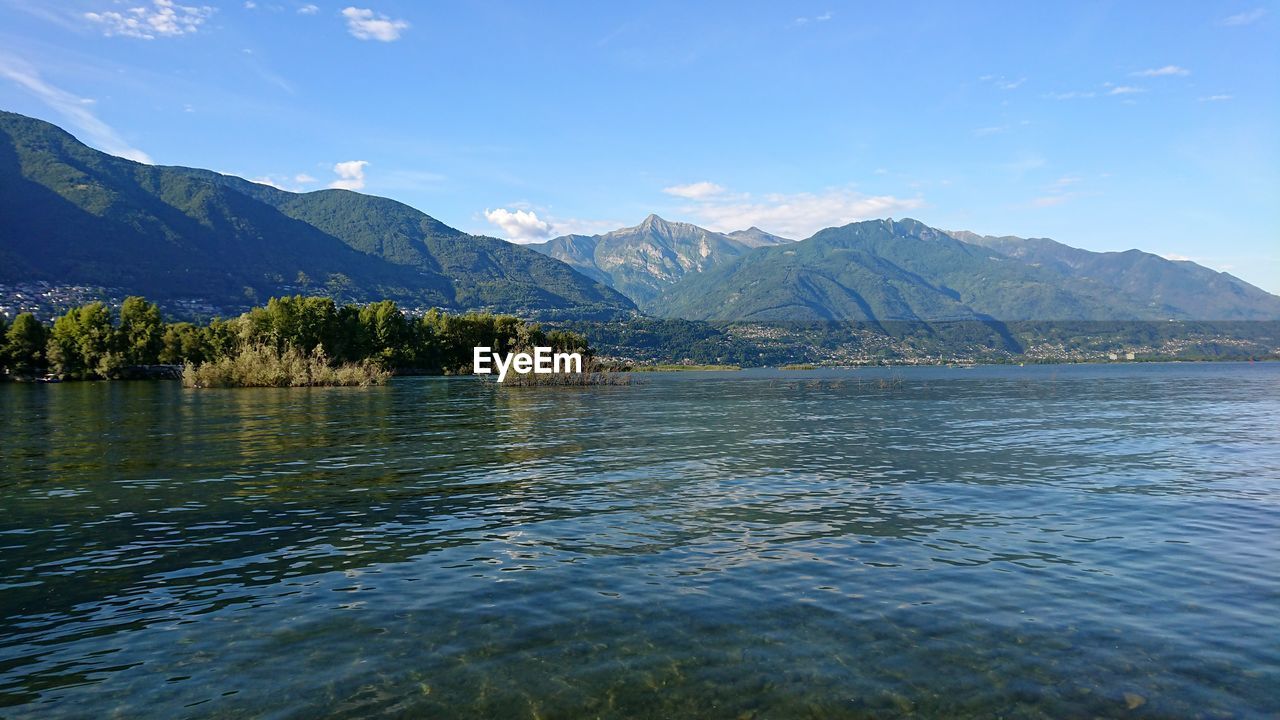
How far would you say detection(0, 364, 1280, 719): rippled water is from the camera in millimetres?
11375

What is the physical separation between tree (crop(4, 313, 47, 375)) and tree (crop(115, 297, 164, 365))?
45.6ft

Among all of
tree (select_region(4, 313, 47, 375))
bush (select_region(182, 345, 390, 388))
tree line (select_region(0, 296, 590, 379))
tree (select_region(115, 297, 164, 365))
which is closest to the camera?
bush (select_region(182, 345, 390, 388))

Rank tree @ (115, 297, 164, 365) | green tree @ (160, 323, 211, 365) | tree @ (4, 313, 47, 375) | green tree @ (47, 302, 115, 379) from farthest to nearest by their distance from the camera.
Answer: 1. green tree @ (160, 323, 211, 365)
2. tree @ (115, 297, 164, 365)
3. green tree @ (47, 302, 115, 379)
4. tree @ (4, 313, 47, 375)

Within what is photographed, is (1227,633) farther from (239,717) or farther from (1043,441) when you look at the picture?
(1043,441)

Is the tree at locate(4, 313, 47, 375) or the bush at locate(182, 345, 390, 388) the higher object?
the tree at locate(4, 313, 47, 375)

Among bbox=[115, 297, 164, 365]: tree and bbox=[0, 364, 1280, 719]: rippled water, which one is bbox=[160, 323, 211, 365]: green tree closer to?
bbox=[115, 297, 164, 365]: tree

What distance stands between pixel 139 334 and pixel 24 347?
19950 millimetres

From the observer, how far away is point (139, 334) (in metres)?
166

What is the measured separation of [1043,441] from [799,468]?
21.1 m

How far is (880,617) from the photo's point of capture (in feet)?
47.7

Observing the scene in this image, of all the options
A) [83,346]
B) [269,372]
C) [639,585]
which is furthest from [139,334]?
[639,585]

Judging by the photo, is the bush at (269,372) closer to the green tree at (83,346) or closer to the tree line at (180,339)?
the tree line at (180,339)

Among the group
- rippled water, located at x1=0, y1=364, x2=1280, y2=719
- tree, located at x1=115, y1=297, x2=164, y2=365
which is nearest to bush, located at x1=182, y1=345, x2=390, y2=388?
tree, located at x1=115, y1=297, x2=164, y2=365

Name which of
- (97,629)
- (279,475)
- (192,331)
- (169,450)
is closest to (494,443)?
(279,475)
